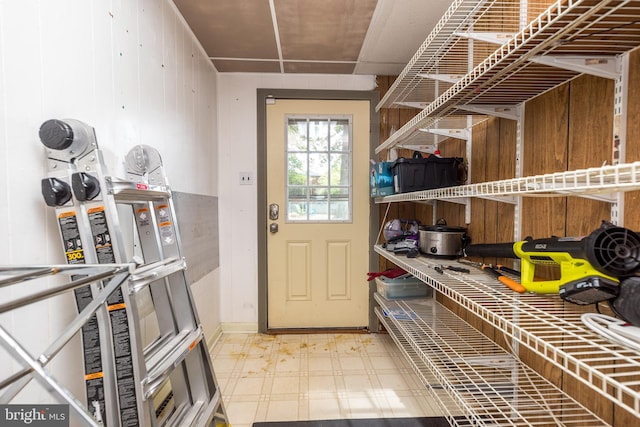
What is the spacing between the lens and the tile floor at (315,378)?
1780 mm

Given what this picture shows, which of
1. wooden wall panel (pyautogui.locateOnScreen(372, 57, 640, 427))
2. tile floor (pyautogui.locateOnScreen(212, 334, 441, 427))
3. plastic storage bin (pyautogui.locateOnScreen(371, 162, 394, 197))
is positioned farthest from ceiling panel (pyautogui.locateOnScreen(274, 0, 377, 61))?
tile floor (pyautogui.locateOnScreen(212, 334, 441, 427))

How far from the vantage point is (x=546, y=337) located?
0.80 m

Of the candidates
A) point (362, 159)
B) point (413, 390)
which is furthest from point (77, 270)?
point (362, 159)

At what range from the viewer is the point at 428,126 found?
6.21 ft

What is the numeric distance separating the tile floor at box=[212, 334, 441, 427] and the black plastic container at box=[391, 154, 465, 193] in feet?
4.08

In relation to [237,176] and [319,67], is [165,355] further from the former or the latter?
[319,67]

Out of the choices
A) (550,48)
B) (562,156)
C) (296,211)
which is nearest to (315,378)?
(296,211)

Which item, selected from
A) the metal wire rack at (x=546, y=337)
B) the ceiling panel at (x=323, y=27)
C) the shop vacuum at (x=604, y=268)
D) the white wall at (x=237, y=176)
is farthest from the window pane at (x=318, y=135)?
the shop vacuum at (x=604, y=268)

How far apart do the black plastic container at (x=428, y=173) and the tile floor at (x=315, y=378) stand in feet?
4.08

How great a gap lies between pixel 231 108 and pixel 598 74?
8.20 ft

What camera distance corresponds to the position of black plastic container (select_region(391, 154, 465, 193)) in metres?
1.84

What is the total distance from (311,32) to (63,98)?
1.58m

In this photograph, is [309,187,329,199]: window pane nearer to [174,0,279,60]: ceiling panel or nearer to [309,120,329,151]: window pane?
[309,120,329,151]: window pane

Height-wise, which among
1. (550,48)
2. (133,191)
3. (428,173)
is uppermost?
(550,48)
